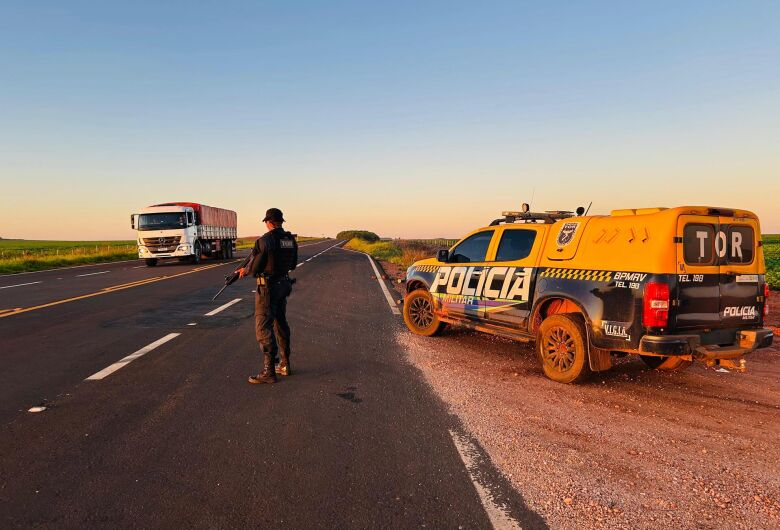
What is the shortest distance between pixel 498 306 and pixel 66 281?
54.4 feet

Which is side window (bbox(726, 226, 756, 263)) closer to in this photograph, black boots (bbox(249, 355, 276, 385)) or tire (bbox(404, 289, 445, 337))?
tire (bbox(404, 289, 445, 337))

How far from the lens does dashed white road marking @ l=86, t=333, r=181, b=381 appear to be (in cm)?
558

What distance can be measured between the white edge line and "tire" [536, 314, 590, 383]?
83.9 inches

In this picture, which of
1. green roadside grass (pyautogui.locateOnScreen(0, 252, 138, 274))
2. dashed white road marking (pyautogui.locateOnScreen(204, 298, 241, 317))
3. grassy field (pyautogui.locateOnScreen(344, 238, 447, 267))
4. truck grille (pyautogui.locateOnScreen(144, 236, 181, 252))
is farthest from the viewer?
grassy field (pyautogui.locateOnScreen(344, 238, 447, 267))

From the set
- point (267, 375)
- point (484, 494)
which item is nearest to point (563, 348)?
point (484, 494)

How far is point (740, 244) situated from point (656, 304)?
1356mm

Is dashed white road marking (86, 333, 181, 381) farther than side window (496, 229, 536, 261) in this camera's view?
No

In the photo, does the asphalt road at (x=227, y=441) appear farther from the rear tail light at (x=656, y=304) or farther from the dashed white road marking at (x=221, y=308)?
the rear tail light at (x=656, y=304)

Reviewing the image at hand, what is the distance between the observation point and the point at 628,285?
16.1 ft

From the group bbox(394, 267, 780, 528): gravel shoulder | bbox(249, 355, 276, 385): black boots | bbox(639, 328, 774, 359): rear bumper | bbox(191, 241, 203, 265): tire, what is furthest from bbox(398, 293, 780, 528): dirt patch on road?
bbox(191, 241, 203, 265): tire

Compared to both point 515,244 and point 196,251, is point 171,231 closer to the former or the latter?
point 196,251

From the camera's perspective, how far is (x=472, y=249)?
24.2 ft

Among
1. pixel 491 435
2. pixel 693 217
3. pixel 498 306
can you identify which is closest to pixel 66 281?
pixel 498 306

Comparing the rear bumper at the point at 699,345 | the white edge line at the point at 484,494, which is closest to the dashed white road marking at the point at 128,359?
the white edge line at the point at 484,494
